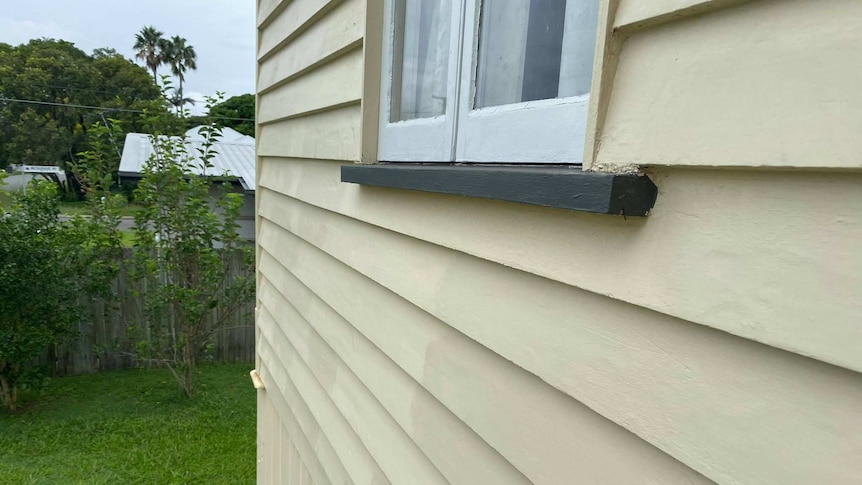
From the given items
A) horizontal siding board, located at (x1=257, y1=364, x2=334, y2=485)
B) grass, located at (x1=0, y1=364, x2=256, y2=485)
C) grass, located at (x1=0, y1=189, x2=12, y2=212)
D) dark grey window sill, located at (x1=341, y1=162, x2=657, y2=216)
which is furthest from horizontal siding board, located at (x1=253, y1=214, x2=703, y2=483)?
grass, located at (x1=0, y1=189, x2=12, y2=212)

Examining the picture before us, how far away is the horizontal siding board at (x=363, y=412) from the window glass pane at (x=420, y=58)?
0.86 m

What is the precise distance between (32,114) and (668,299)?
37029 mm

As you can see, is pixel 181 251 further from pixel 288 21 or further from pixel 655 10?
pixel 655 10

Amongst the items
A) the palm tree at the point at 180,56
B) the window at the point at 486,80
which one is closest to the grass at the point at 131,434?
the window at the point at 486,80

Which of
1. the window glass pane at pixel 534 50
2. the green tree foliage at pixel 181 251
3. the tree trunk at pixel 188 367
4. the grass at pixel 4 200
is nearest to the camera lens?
the window glass pane at pixel 534 50

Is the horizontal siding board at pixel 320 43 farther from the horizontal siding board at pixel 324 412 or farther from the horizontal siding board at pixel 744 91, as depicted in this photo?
the horizontal siding board at pixel 324 412

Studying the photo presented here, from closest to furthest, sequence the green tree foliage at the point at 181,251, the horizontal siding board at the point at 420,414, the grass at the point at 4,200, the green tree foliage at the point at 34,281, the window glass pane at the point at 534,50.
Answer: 1. the window glass pane at the point at 534,50
2. the horizontal siding board at the point at 420,414
3. the green tree foliage at the point at 34,281
4. the grass at the point at 4,200
5. the green tree foliage at the point at 181,251

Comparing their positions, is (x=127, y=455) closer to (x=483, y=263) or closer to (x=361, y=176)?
(x=361, y=176)

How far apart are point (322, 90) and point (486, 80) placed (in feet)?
3.42

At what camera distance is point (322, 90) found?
199 centimetres

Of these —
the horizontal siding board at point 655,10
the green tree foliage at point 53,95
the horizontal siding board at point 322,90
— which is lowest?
the horizontal siding board at point 655,10

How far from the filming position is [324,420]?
6.56ft

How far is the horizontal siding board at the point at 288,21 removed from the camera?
Result: 2029mm

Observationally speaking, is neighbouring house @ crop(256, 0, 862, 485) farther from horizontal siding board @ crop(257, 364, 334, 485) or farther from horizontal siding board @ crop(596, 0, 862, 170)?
horizontal siding board @ crop(257, 364, 334, 485)
